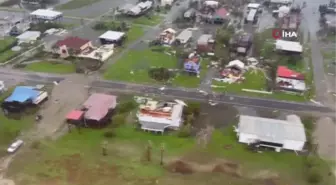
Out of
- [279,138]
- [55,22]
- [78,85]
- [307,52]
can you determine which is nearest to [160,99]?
[78,85]

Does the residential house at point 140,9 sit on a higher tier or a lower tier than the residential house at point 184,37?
higher

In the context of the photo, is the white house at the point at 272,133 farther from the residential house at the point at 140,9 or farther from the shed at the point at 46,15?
the shed at the point at 46,15

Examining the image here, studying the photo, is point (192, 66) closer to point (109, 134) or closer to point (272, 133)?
point (272, 133)

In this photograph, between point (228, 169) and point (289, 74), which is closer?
point (228, 169)

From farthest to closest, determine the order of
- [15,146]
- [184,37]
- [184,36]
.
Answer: [184,36], [184,37], [15,146]

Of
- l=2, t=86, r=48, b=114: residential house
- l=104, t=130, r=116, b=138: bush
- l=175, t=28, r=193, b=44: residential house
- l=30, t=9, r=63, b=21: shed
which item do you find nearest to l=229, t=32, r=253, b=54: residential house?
l=175, t=28, r=193, b=44: residential house

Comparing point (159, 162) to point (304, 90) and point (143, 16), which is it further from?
point (143, 16)

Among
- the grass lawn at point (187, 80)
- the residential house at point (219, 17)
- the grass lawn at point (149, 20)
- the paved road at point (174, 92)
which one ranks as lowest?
the paved road at point (174, 92)

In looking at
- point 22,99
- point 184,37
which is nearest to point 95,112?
point 22,99

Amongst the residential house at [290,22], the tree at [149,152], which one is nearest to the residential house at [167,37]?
the residential house at [290,22]
